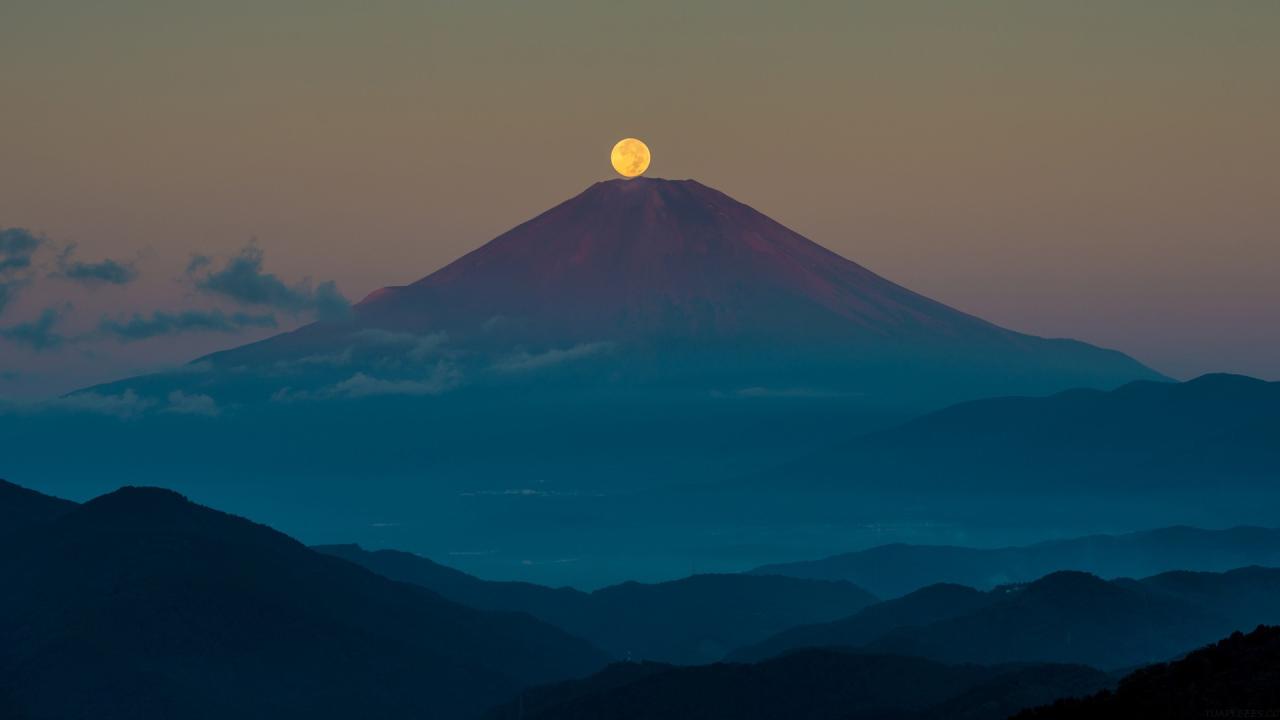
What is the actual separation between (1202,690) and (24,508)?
111376 mm

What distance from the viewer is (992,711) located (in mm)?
84375

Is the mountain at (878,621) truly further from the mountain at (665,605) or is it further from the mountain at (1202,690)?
the mountain at (1202,690)

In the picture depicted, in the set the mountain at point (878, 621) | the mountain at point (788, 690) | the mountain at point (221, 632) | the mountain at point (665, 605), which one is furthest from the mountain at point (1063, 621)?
the mountain at point (221, 632)

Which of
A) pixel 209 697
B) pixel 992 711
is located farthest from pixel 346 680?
pixel 992 711

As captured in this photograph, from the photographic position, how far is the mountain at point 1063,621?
123 meters

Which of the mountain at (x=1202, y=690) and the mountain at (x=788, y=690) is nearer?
the mountain at (x=1202, y=690)

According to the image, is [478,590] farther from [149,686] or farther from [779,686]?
[779,686]

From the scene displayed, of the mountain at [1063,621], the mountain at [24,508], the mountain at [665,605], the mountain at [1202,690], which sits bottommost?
the mountain at [1202,690]

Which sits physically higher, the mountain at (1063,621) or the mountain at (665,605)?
the mountain at (665,605)

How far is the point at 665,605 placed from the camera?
571ft

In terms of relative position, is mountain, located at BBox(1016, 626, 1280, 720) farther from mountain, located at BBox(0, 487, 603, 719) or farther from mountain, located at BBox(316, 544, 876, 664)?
mountain, located at BBox(316, 544, 876, 664)

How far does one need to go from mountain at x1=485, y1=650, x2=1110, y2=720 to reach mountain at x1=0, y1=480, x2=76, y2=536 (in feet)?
164

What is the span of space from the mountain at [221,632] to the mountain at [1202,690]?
72147 millimetres

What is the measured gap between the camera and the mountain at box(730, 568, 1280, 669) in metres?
123
